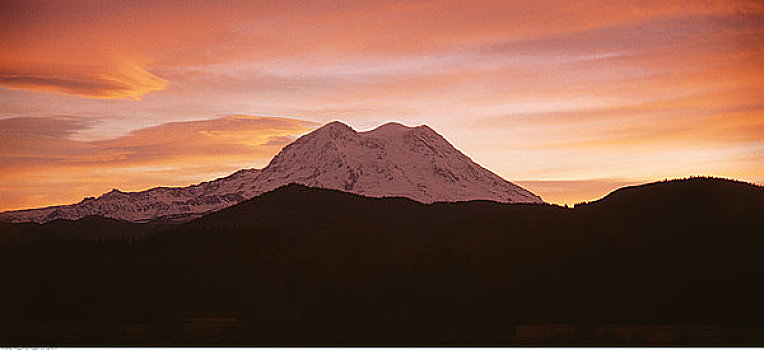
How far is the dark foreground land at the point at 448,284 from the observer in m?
40.7

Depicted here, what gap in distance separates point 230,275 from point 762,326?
3889 centimetres

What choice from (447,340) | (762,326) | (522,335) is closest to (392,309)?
(447,340)

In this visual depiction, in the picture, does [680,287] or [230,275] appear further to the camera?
[230,275]

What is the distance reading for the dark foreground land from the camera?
134ft

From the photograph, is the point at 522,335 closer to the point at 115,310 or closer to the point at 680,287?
the point at 680,287

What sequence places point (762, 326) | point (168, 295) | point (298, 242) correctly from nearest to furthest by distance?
1. point (762, 326)
2. point (168, 295)
3. point (298, 242)

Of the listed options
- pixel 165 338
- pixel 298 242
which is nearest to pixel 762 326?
pixel 165 338

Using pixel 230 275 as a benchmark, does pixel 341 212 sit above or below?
above

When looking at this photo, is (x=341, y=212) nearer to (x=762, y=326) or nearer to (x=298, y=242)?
(x=298, y=242)

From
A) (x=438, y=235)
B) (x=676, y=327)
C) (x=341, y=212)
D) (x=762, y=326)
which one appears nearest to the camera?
(x=762, y=326)

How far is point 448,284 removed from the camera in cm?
4947

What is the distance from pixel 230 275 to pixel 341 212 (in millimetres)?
44528

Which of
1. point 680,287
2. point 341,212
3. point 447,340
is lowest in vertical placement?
point 447,340

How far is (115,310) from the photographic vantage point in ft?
165
